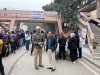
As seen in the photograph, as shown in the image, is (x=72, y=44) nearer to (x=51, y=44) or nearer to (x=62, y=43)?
(x=62, y=43)

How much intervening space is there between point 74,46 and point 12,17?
17.9 metres

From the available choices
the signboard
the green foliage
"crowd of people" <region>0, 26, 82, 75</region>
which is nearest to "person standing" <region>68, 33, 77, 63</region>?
"crowd of people" <region>0, 26, 82, 75</region>

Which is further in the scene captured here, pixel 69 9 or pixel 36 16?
pixel 36 16

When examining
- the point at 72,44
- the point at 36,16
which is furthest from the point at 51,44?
the point at 36,16

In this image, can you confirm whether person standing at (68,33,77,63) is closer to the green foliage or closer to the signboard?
the green foliage

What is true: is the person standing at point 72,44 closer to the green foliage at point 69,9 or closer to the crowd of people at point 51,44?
the crowd of people at point 51,44

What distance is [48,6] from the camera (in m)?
35.0

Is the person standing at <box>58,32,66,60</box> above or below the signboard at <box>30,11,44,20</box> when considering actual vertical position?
below

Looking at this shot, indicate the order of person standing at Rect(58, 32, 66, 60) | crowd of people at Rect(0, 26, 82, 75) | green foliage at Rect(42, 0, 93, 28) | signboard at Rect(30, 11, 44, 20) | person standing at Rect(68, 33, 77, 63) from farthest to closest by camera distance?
signboard at Rect(30, 11, 44, 20)
green foliage at Rect(42, 0, 93, 28)
person standing at Rect(58, 32, 66, 60)
person standing at Rect(68, 33, 77, 63)
crowd of people at Rect(0, 26, 82, 75)

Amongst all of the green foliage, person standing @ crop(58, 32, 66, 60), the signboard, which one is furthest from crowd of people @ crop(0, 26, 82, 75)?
the signboard

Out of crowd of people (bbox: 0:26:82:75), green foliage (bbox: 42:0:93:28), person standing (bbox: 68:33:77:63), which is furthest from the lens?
green foliage (bbox: 42:0:93:28)

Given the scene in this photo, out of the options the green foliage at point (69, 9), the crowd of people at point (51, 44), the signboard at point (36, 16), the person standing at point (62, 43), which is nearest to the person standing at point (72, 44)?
the crowd of people at point (51, 44)

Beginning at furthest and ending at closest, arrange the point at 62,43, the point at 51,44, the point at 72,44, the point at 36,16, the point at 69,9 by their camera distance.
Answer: the point at 36,16
the point at 69,9
the point at 62,43
the point at 72,44
the point at 51,44

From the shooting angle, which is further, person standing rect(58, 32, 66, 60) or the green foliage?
the green foliage
